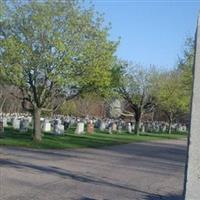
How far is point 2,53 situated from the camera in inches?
1064

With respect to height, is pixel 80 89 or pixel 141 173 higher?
pixel 80 89

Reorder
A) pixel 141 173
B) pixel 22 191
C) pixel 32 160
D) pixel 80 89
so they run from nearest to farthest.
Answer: pixel 22 191 → pixel 141 173 → pixel 32 160 → pixel 80 89

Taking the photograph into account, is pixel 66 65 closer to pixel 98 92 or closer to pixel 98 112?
pixel 98 92

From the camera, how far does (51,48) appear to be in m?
27.0

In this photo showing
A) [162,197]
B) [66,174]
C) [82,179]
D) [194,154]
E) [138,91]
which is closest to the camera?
[194,154]

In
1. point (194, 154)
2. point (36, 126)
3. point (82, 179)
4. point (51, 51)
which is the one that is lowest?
point (82, 179)

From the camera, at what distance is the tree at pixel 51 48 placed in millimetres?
26500

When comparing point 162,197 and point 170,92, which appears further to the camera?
point 170,92

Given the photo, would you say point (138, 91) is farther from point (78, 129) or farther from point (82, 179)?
point (82, 179)

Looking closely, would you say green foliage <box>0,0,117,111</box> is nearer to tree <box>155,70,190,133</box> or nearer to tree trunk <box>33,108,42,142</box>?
tree trunk <box>33,108,42,142</box>

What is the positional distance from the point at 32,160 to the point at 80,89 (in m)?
12.0

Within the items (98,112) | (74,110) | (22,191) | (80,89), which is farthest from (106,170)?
(98,112)

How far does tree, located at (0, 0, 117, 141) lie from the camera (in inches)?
1043

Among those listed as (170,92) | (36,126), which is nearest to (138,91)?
(170,92)
